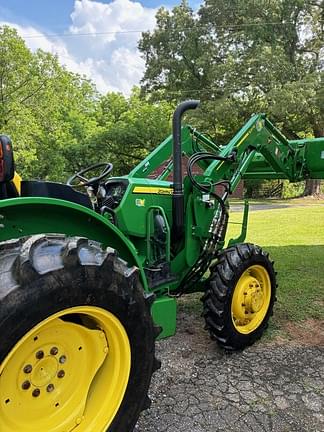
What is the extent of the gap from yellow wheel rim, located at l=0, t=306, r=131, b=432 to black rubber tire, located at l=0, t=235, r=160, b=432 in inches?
2.0

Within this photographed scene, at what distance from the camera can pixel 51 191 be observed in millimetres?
2293

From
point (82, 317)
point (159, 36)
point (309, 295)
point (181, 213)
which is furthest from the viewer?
point (159, 36)

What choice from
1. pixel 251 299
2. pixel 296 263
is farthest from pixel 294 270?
pixel 251 299

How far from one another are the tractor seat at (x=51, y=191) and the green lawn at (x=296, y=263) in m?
2.38

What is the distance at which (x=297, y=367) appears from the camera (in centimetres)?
306

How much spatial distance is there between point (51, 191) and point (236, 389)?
1.80 metres

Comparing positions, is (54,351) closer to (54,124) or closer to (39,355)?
(39,355)

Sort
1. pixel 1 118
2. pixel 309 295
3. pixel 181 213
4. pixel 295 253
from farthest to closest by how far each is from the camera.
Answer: pixel 1 118 → pixel 295 253 → pixel 309 295 → pixel 181 213

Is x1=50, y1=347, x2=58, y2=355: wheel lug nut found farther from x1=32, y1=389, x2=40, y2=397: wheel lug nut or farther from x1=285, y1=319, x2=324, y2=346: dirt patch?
x1=285, y1=319, x2=324, y2=346: dirt patch

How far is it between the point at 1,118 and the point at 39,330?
20907 mm

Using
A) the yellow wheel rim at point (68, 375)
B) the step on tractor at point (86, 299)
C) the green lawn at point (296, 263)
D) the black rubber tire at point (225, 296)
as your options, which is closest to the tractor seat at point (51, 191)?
the step on tractor at point (86, 299)

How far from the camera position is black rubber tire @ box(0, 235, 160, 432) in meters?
1.55

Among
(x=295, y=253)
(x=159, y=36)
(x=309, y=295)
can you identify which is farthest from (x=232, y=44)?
(x=309, y=295)

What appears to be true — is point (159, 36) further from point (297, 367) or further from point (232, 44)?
point (297, 367)
